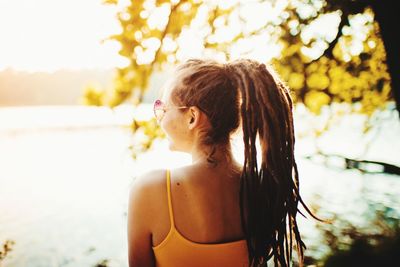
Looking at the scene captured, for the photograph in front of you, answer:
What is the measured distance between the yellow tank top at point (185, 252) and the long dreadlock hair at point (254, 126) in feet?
0.49

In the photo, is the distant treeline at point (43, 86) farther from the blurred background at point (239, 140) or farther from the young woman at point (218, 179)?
the young woman at point (218, 179)

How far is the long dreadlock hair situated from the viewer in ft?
5.00

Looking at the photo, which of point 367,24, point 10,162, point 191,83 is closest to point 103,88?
point 191,83

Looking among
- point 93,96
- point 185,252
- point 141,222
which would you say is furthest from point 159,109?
point 93,96

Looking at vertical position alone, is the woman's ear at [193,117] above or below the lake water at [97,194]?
above

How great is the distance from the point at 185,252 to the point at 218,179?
13.0 inches

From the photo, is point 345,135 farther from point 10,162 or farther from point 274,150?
point 274,150

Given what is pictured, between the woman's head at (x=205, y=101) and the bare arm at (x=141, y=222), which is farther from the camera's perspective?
the woman's head at (x=205, y=101)

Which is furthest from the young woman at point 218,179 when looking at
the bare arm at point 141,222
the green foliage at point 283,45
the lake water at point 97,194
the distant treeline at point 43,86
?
the distant treeline at point 43,86

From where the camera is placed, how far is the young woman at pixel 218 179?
1.39 metres

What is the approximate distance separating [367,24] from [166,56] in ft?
9.16

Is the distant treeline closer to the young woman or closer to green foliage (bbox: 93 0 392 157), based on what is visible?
green foliage (bbox: 93 0 392 157)

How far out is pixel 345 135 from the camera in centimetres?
2983

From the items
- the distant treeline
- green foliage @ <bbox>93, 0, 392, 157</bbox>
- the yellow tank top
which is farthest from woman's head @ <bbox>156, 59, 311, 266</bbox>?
the distant treeline
